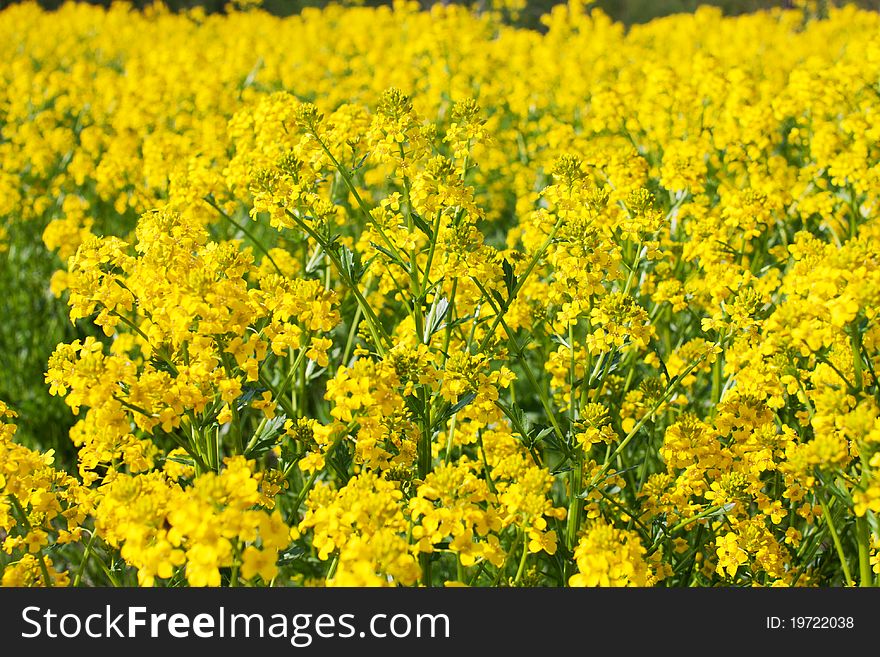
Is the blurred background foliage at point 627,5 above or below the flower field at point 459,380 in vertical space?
above

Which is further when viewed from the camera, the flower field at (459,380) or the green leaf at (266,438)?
the green leaf at (266,438)

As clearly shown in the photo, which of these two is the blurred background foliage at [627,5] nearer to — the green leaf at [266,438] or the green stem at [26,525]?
the green leaf at [266,438]

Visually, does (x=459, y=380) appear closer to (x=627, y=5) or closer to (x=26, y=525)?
(x=26, y=525)

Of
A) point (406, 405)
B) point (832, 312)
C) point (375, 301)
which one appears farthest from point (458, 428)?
point (832, 312)

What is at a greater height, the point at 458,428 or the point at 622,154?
the point at 622,154

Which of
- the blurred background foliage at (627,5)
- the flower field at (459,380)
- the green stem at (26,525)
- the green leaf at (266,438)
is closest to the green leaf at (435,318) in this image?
the flower field at (459,380)

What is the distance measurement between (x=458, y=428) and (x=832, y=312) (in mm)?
1246

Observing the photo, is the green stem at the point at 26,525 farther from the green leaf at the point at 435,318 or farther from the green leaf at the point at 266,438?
the green leaf at the point at 435,318

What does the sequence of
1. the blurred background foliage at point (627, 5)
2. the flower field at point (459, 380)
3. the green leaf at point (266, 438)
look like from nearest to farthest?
the flower field at point (459, 380) → the green leaf at point (266, 438) → the blurred background foliage at point (627, 5)

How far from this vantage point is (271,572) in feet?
5.30

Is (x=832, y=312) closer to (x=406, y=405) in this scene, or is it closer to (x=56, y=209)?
(x=406, y=405)

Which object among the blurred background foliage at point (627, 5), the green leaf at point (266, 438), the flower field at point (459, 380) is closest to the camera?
the flower field at point (459, 380)

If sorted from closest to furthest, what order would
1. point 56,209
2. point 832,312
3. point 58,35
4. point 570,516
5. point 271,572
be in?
point 271,572 < point 832,312 < point 570,516 < point 56,209 < point 58,35

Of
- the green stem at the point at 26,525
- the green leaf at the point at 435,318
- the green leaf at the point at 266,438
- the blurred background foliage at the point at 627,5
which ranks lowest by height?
the green stem at the point at 26,525
